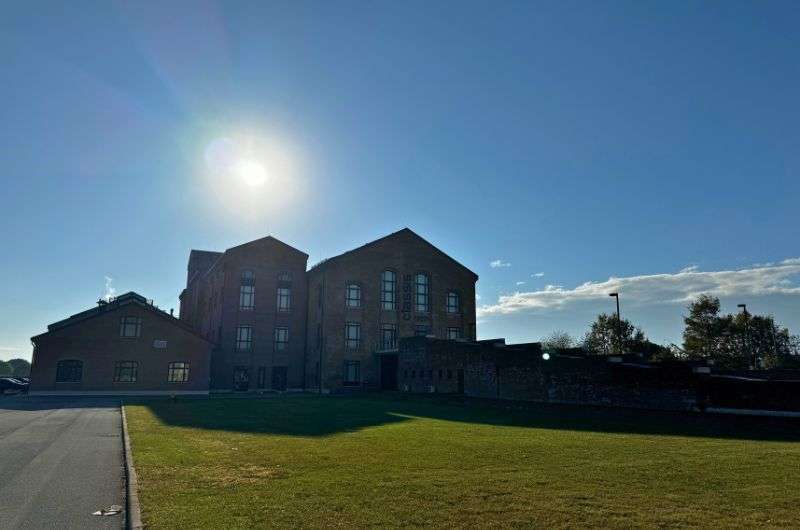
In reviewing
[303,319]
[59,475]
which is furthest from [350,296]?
[59,475]

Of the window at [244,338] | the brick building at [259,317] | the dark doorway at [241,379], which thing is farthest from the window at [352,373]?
the window at [244,338]

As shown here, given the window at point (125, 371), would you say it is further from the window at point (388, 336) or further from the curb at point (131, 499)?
the curb at point (131, 499)

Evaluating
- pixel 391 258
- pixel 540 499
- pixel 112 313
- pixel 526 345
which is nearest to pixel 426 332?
pixel 391 258

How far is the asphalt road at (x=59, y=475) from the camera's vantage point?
738 cm

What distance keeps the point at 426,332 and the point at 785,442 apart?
41495mm

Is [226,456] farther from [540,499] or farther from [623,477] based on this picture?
[623,477]

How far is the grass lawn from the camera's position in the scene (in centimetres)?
680

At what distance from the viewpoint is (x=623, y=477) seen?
29.7 ft

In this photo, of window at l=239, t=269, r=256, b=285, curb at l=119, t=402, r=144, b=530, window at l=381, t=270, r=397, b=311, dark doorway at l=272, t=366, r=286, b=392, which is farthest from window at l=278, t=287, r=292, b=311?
curb at l=119, t=402, r=144, b=530

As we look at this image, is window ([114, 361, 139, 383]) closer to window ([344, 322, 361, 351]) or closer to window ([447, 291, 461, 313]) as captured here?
window ([344, 322, 361, 351])

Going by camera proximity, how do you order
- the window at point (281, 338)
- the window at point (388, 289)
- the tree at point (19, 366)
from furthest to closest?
the tree at point (19, 366) < the window at point (388, 289) < the window at point (281, 338)

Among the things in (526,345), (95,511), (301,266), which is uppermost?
(301,266)

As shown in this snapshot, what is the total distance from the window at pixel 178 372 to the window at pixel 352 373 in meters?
14.1

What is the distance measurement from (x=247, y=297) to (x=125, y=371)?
493 inches
